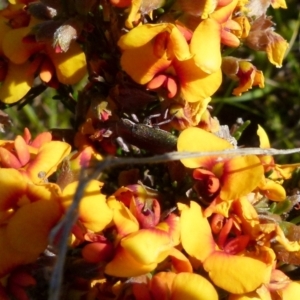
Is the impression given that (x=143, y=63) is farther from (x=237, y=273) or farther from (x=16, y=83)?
(x=237, y=273)

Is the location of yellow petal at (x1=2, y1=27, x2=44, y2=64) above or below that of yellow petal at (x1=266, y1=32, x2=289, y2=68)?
above

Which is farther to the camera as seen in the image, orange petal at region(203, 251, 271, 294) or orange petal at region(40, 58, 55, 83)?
orange petal at region(40, 58, 55, 83)

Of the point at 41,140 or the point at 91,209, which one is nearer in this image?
the point at 91,209

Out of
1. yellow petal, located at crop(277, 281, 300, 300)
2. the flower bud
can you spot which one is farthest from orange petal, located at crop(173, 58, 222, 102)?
yellow petal, located at crop(277, 281, 300, 300)

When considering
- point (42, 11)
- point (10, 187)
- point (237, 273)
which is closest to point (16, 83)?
point (42, 11)

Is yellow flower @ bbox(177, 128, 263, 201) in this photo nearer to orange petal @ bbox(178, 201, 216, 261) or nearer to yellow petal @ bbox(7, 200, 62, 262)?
orange petal @ bbox(178, 201, 216, 261)

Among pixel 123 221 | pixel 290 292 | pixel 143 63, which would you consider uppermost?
pixel 143 63
